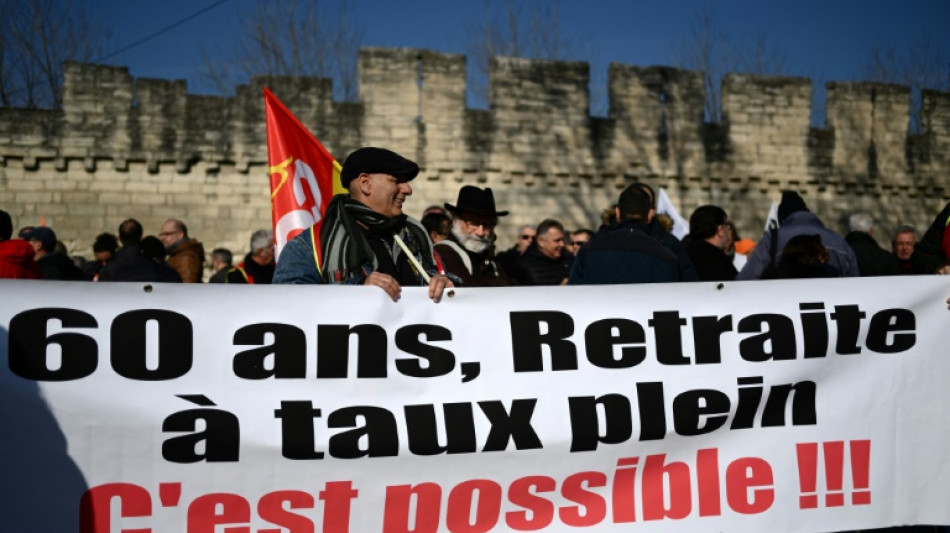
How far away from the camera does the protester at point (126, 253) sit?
7.40 m

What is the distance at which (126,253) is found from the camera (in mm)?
7617

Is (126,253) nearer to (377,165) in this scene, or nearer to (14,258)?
(14,258)

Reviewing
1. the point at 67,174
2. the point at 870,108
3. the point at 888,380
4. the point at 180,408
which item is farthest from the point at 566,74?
the point at 180,408

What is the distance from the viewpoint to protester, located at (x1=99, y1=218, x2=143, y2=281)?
24.3 feet

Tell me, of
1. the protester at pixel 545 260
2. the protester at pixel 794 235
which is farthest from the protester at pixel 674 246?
the protester at pixel 545 260

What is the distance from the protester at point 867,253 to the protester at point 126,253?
223 inches

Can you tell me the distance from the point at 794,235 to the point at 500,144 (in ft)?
30.7

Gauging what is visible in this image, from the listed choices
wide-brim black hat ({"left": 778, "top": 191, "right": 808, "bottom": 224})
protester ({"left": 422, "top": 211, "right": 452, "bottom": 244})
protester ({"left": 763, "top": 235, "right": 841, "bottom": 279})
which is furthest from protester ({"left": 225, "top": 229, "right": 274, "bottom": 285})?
protester ({"left": 763, "top": 235, "right": 841, "bottom": 279})

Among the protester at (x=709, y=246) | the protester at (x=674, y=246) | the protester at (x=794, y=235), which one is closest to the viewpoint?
the protester at (x=674, y=246)

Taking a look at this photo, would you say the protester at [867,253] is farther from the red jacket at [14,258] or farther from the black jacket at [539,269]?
the red jacket at [14,258]

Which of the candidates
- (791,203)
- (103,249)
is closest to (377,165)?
(791,203)

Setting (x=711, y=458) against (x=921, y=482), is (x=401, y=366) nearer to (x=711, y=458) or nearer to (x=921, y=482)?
(x=711, y=458)

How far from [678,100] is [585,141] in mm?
1713

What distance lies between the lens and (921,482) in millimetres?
4656
